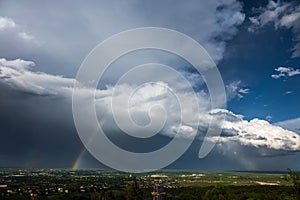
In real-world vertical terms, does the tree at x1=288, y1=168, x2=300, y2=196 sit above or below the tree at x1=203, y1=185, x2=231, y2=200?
above

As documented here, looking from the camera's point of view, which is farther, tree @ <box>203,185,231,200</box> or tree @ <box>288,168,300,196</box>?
tree @ <box>203,185,231,200</box>

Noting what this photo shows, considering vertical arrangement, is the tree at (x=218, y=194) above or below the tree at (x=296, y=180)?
below

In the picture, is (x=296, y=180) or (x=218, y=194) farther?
(x=218, y=194)

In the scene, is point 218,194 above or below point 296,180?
below

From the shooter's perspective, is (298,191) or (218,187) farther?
(218,187)

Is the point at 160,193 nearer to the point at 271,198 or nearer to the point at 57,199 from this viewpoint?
the point at 271,198


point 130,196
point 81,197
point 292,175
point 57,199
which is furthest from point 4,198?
point 292,175

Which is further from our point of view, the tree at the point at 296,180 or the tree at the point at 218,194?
the tree at the point at 218,194

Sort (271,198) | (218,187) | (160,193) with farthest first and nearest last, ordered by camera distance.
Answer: (271,198) → (218,187) → (160,193)

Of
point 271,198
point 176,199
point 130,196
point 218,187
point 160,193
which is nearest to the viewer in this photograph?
point 160,193
